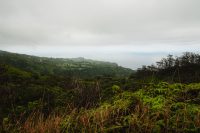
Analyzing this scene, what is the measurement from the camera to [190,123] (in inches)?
226

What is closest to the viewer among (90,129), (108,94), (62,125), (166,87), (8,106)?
(90,129)

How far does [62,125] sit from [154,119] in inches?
79.4

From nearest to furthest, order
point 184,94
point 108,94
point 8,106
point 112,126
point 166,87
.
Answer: point 112,126, point 184,94, point 166,87, point 108,94, point 8,106

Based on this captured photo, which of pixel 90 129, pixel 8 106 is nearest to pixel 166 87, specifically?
pixel 90 129

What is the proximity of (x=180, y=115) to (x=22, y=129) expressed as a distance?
3.47m

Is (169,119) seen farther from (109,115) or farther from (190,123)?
(109,115)

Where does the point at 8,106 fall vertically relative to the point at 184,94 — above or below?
below

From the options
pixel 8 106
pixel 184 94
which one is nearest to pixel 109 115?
pixel 184 94

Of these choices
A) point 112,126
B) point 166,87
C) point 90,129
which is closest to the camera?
point 90,129

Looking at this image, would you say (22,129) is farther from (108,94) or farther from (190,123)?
(108,94)

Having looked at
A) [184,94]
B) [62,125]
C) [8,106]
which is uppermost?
[184,94]

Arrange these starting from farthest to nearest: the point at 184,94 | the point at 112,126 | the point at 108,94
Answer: the point at 108,94 < the point at 184,94 < the point at 112,126

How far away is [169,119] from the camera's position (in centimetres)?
586

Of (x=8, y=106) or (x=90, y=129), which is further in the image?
(x=8, y=106)
